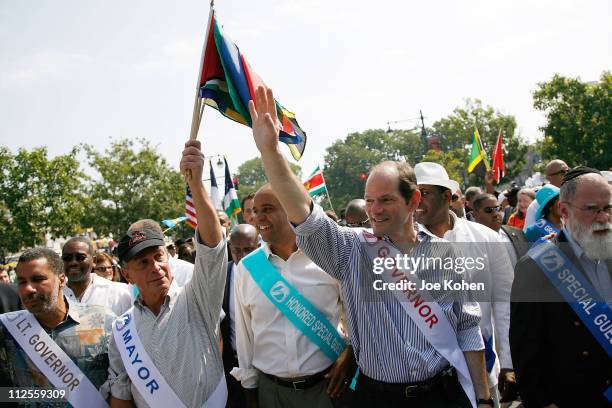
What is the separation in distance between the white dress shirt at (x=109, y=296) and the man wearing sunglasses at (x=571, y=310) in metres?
3.43

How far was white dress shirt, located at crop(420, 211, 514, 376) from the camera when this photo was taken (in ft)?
13.0

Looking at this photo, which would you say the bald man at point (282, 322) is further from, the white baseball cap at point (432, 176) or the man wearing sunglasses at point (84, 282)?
the man wearing sunglasses at point (84, 282)

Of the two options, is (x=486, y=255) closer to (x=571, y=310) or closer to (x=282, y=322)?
(x=571, y=310)

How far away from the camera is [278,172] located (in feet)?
8.66

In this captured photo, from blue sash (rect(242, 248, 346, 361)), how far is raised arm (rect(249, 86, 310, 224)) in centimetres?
97

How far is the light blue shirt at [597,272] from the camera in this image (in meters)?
2.91

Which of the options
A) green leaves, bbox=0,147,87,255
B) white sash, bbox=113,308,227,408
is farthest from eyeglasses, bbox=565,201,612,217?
green leaves, bbox=0,147,87,255

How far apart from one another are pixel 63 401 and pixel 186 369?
0.81 m

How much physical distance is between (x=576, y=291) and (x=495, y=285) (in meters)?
1.23

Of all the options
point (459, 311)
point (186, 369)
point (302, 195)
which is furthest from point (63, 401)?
point (459, 311)

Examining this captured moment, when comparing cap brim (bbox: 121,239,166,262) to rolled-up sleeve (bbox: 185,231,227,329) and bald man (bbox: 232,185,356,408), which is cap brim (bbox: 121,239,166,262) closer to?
rolled-up sleeve (bbox: 185,231,227,329)

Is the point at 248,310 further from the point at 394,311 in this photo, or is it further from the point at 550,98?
the point at 550,98

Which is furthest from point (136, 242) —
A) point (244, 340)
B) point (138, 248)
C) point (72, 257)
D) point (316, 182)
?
point (316, 182)

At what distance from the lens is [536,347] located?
289cm
